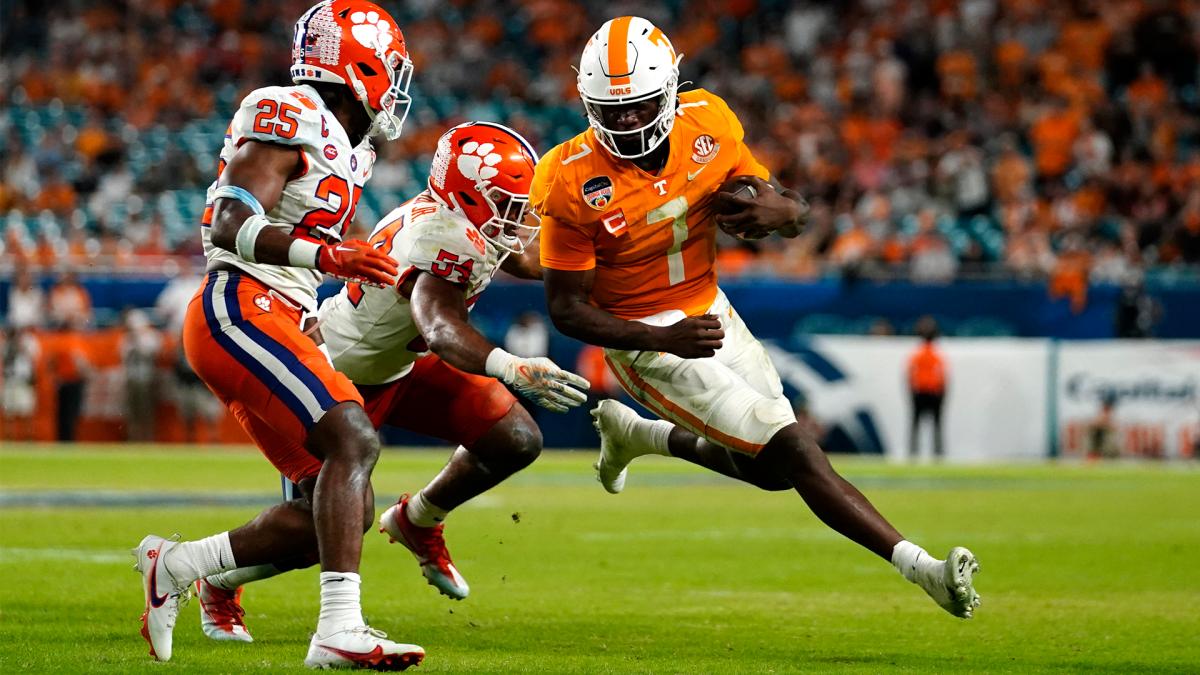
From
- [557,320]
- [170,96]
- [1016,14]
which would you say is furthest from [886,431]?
[557,320]

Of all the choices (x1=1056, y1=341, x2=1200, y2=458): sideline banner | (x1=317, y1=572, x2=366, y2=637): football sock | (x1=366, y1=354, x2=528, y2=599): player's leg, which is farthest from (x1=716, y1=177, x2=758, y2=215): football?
(x1=1056, y1=341, x2=1200, y2=458): sideline banner

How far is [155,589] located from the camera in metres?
5.36

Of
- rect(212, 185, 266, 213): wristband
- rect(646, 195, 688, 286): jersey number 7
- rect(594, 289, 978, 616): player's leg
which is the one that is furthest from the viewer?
rect(646, 195, 688, 286): jersey number 7

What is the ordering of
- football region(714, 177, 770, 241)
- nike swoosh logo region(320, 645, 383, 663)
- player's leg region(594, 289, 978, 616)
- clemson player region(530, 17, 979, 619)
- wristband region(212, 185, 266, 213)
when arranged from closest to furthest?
nike swoosh logo region(320, 645, 383, 663) → wristband region(212, 185, 266, 213) → player's leg region(594, 289, 978, 616) → clemson player region(530, 17, 979, 619) → football region(714, 177, 770, 241)

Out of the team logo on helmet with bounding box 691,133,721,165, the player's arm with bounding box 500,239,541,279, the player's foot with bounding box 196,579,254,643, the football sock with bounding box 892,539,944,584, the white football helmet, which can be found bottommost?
the player's foot with bounding box 196,579,254,643

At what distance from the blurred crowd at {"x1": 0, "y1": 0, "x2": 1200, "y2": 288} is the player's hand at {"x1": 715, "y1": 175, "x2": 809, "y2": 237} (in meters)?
12.1

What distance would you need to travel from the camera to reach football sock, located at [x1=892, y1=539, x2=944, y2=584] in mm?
5301

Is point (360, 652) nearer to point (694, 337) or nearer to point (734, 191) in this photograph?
point (694, 337)

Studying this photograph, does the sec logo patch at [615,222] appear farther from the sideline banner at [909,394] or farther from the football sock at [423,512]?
the sideline banner at [909,394]

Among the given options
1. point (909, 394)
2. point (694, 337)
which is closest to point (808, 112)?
point (909, 394)

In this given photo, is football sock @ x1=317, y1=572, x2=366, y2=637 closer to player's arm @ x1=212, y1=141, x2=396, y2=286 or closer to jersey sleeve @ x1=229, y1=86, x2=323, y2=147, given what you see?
player's arm @ x1=212, y1=141, x2=396, y2=286

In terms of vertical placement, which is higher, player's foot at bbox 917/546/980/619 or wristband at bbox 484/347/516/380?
wristband at bbox 484/347/516/380

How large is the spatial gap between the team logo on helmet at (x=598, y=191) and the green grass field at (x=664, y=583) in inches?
60.8

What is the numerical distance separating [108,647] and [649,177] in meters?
2.45
